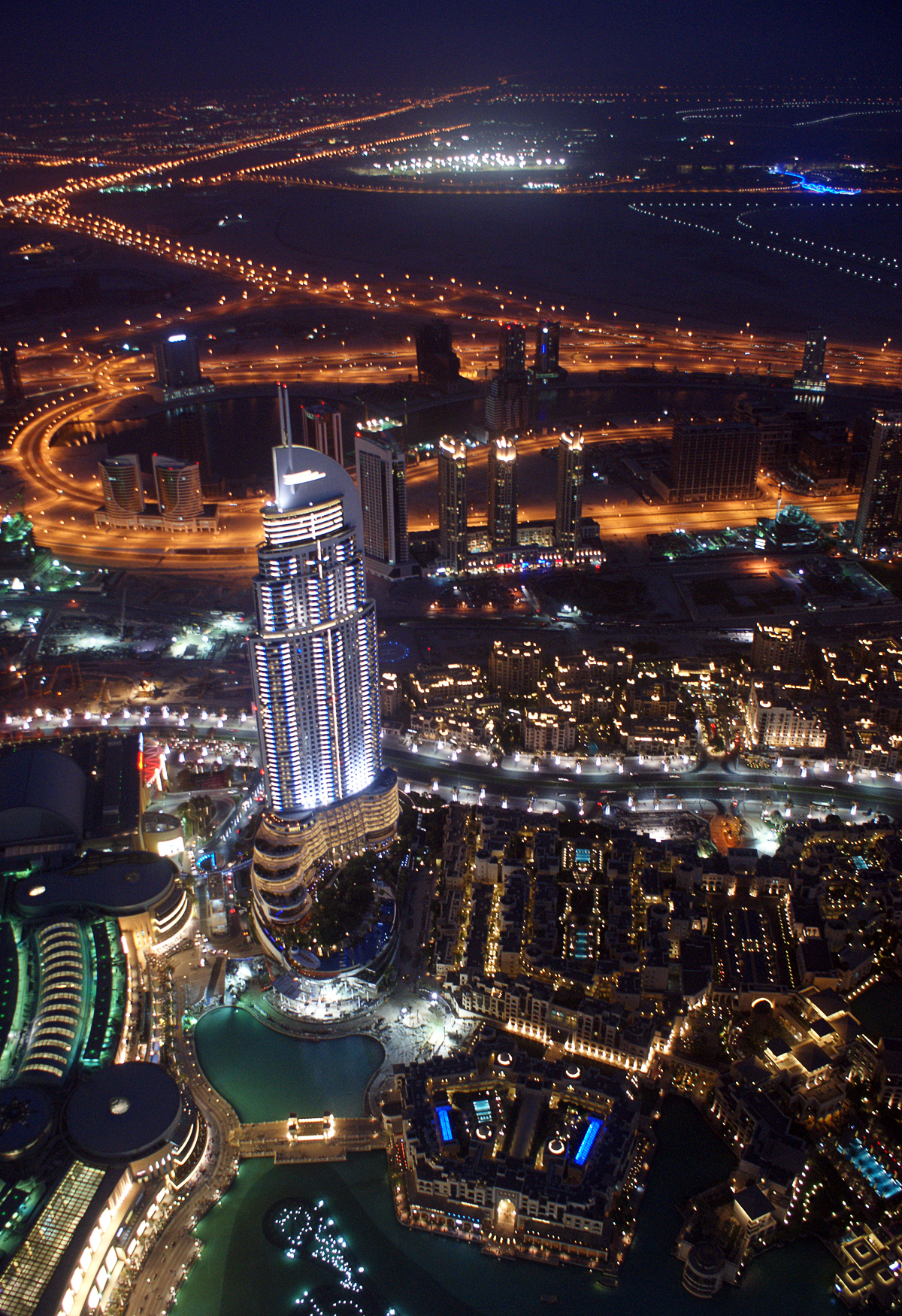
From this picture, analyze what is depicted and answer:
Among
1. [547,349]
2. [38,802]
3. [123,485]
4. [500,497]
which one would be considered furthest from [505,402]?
[38,802]

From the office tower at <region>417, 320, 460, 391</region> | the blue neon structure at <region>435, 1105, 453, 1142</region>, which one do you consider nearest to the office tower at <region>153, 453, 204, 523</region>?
the office tower at <region>417, 320, 460, 391</region>

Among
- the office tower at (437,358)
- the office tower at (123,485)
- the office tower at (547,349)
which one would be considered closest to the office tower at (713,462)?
the office tower at (547,349)

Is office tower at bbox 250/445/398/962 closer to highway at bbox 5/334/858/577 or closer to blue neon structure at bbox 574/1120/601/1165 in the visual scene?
blue neon structure at bbox 574/1120/601/1165

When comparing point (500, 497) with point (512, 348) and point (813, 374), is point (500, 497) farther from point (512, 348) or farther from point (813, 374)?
point (813, 374)

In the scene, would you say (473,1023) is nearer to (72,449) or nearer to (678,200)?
(72,449)

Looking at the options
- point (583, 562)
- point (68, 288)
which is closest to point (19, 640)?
point (583, 562)

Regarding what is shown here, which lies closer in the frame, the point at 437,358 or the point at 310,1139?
the point at 310,1139
